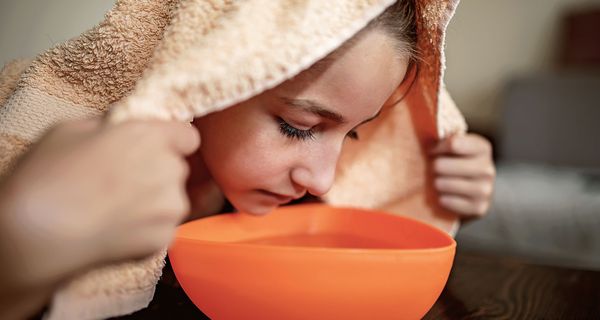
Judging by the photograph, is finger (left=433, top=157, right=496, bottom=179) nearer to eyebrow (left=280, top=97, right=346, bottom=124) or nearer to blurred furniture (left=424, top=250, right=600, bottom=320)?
blurred furniture (left=424, top=250, right=600, bottom=320)

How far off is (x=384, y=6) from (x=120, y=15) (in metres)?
0.24

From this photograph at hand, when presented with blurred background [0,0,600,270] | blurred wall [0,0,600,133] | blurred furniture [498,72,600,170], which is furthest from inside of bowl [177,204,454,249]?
blurred wall [0,0,600,133]

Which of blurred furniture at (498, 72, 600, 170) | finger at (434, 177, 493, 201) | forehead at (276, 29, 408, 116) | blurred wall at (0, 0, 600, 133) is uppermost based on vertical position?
forehead at (276, 29, 408, 116)

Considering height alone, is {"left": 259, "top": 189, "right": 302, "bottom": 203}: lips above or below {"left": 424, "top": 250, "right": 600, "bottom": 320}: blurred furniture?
above

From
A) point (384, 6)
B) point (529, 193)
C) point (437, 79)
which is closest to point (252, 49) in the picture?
point (384, 6)

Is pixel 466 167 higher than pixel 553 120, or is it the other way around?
pixel 466 167

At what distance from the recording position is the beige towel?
0.43 m

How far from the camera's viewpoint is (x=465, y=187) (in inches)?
31.8

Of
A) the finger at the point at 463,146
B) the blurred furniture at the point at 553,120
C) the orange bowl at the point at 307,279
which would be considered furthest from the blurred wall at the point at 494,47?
the orange bowl at the point at 307,279

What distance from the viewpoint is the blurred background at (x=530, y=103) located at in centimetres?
138

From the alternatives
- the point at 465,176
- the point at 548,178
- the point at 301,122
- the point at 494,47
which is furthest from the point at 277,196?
the point at 494,47

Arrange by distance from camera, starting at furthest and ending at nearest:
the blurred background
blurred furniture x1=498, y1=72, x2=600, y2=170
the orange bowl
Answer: blurred furniture x1=498, y1=72, x2=600, y2=170, the blurred background, the orange bowl

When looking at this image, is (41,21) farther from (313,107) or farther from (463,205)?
(463,205)

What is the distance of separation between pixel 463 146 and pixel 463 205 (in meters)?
0.09
